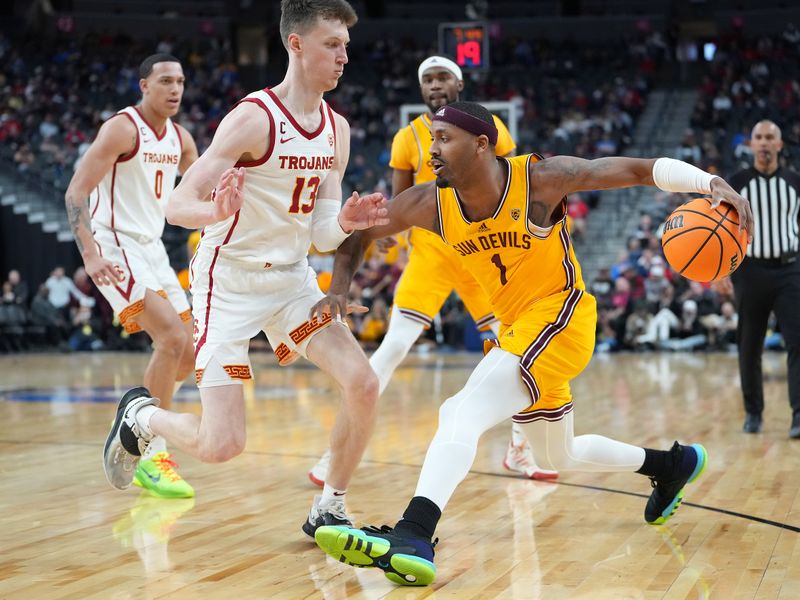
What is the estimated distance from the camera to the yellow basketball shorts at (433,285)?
6.40 m

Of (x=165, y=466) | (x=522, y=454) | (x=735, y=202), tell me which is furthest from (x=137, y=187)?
(x=735, y=202)

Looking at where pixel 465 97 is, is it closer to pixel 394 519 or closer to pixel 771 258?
pixel 771 258

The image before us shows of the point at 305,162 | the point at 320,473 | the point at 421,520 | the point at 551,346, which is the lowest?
the point at 320,473

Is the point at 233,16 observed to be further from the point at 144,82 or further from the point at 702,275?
the point at 702,275

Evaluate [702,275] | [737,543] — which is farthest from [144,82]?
[737,543]

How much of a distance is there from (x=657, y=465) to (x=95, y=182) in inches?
134

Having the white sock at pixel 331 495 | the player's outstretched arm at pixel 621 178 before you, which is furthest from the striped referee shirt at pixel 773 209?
the white sock at pixel 331 495

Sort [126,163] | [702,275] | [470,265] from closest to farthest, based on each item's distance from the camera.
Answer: [702,275], [470,265], [126,163]

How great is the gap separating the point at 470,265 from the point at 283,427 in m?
4.35

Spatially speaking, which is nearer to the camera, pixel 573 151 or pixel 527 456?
pixel 527 456

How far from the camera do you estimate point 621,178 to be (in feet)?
13.9

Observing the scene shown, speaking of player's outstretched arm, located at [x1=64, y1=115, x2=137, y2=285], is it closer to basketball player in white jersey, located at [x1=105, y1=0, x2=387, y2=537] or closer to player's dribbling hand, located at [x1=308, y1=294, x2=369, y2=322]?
basketball player in white jersey, located at [x1=105, y1=0, x2=387, y2=537]

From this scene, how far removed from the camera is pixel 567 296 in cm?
456

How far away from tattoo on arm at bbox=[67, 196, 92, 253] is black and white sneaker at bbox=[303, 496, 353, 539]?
220 cm
